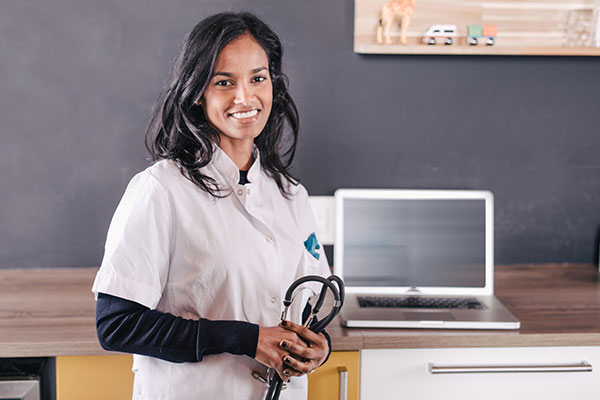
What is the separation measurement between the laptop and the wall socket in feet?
0.77

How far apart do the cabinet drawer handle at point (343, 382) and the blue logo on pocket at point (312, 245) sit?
0.93 feet

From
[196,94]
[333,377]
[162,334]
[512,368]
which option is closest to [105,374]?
[162,334]

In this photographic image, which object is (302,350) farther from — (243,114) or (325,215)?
(325,215)

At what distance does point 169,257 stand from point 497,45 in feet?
4.33

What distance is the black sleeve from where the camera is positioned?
3.51ft

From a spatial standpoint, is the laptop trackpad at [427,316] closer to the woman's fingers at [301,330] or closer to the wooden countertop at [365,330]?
the wooden countertop at [365,330]

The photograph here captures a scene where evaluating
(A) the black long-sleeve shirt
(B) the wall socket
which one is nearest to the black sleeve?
(A) the black long-sleeve shirt

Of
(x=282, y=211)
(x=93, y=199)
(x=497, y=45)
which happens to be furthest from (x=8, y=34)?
(x=497, y=45)

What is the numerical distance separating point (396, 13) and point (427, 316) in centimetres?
92

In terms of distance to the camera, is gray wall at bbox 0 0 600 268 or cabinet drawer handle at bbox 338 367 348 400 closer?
cabinet drawer handle at bbox 338 367 348 400

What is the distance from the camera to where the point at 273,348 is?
3.62 ft

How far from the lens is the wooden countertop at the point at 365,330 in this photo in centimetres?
137

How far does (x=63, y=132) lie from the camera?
192cm

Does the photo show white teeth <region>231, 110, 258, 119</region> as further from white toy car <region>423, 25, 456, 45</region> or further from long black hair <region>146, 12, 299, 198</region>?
white toy car <region>423, 25, 456, 45</region>
